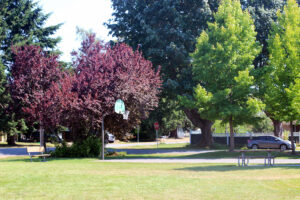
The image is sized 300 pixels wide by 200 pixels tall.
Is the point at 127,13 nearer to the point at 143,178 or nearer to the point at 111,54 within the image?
the point at 111,54

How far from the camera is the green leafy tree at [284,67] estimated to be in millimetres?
27562

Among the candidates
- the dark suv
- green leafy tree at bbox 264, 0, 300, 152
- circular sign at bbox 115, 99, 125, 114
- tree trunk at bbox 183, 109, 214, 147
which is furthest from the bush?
the dark suv

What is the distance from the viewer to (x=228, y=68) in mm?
29453

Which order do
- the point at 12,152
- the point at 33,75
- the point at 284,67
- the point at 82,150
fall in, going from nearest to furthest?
the point at 82,150
the point at 284,67
the point at 33,75
the point at 12,152

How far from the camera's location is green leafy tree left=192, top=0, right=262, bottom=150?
28.7m

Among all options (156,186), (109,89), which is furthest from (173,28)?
(156,186)

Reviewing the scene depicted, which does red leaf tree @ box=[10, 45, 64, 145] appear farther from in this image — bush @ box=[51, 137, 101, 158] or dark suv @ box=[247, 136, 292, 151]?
dark suv @ box=[247, 136, 292, 151]

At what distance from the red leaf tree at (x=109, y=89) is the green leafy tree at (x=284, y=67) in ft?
27.8

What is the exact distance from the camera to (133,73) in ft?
88.1

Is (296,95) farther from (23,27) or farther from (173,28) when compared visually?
(23,27)

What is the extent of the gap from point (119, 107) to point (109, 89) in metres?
1.49

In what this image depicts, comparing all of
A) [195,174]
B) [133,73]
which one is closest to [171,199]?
[195,174]

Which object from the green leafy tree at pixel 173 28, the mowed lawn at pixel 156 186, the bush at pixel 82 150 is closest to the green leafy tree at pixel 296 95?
the green leafy tree at pixel 173 28

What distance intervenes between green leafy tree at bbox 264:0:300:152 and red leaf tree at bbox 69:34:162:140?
848cm
